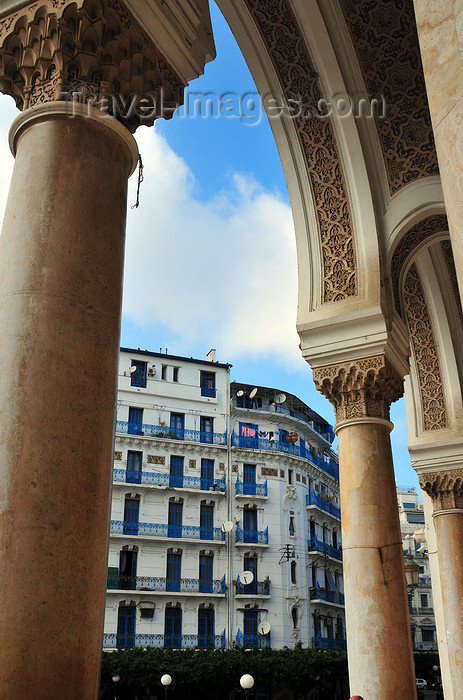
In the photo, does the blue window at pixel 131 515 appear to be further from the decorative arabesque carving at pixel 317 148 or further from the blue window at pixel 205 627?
the decorative arabesque carving at pixel 317 148

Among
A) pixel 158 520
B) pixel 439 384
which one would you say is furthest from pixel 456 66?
pixel 158 520

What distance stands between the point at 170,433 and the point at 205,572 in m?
5.80

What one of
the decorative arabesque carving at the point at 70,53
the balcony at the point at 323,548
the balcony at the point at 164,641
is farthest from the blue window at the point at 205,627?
the decorative arabesque carving at the point at 70,53

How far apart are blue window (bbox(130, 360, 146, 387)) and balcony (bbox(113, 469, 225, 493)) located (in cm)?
393

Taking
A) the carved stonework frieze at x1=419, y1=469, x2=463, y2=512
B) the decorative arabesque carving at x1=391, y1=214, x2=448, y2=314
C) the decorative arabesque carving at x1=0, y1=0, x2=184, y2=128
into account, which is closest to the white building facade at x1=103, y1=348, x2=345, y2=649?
the carved stonework frieze at x1=419, y1=469, x2=463, y2=512

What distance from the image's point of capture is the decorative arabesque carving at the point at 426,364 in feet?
30.2

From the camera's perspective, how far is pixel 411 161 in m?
6.81

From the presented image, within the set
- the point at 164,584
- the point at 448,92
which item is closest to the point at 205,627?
the point at 164,584

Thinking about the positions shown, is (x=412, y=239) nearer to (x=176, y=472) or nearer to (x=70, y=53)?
(x=70, y=53)

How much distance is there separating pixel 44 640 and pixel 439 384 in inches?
314

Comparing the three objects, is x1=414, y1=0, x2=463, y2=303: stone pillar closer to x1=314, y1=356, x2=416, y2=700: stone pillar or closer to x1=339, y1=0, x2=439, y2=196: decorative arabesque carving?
x1=314, y1=356, x2=416, y2=700: stone pillar

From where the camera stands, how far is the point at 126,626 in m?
24.9

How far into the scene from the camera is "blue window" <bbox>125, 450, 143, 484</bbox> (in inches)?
1064

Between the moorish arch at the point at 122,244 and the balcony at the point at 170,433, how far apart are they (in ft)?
68.7
